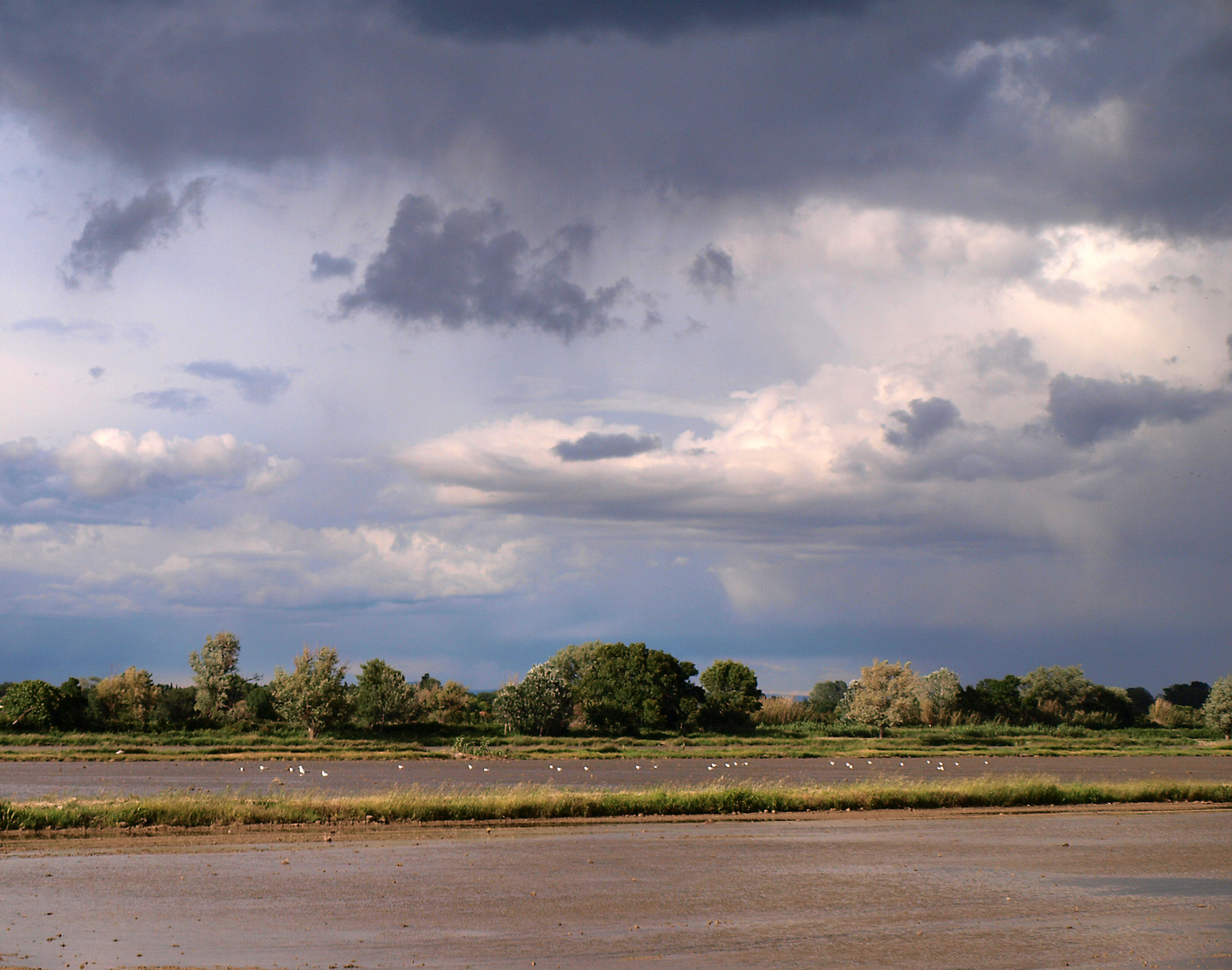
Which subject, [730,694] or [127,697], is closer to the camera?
[127,697]

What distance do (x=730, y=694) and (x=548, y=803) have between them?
89.2m

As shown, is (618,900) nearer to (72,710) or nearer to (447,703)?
(72,710)

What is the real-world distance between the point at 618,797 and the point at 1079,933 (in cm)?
2147

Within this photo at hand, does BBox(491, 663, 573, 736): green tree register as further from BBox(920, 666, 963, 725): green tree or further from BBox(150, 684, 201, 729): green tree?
BBox(920, 666, 963, 725): green tree

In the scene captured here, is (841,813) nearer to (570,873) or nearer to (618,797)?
(618,797)

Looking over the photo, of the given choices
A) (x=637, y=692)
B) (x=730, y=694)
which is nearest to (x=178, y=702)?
(x=637, y=692)

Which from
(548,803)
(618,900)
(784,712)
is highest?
(618,900)

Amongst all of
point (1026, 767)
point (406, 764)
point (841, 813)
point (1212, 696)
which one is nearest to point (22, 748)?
point (406, 764)

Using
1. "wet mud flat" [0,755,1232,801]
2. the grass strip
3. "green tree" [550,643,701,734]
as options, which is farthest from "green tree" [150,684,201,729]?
the grass strip

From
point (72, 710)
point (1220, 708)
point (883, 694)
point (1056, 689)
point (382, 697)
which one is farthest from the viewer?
point (1056, 689)

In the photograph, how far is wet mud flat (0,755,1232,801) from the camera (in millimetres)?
45969

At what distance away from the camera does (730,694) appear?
397 ft

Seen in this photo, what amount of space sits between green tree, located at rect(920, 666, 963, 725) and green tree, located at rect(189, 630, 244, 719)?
83541mm

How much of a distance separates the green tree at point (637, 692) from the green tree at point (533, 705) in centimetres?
555
